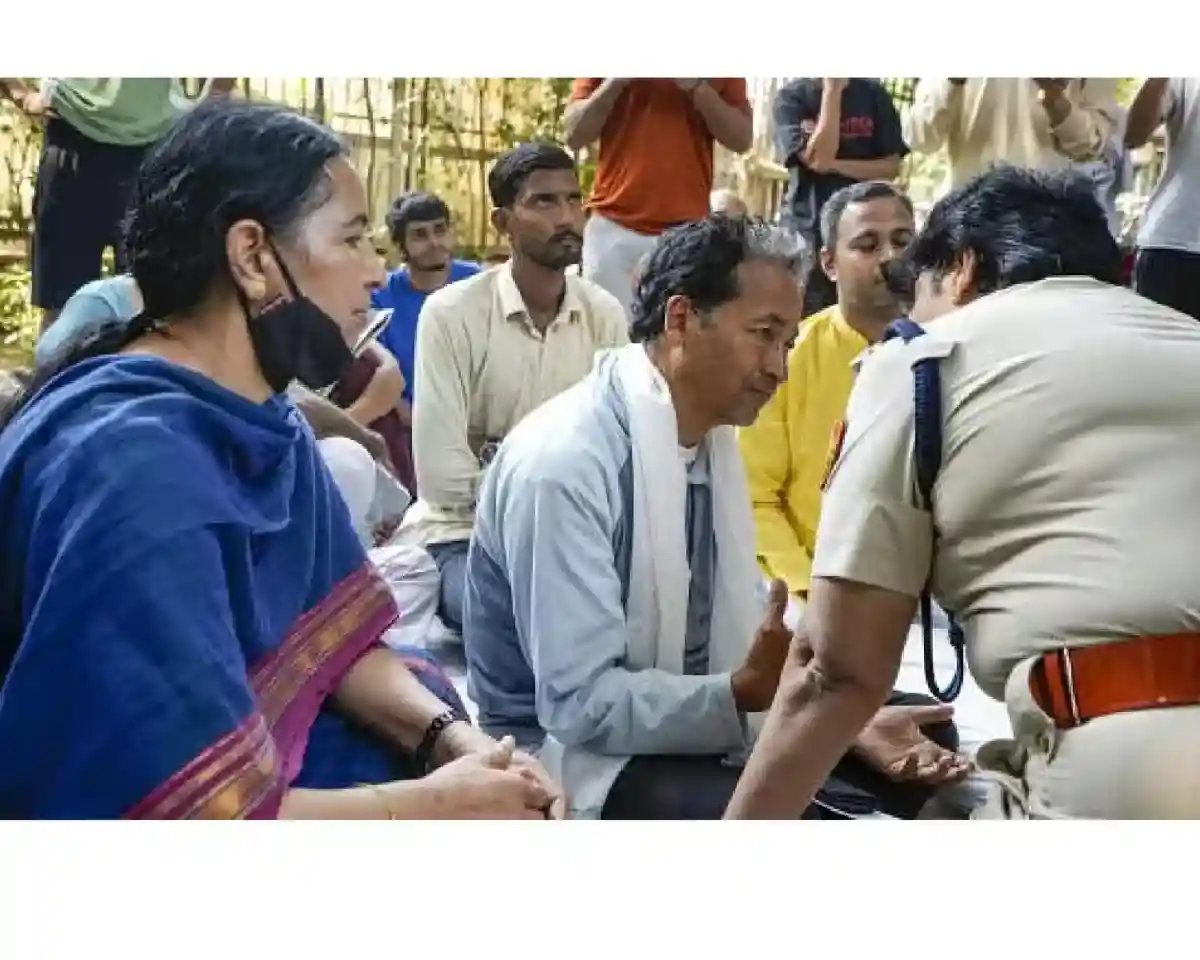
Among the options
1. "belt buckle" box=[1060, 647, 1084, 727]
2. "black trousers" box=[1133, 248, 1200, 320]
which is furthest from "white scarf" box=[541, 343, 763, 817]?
"black trousers" box=[1133, 248, 1200, 320]

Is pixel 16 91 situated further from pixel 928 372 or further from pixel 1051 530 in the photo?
pixel 1051 530

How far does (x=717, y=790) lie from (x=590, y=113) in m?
0.74

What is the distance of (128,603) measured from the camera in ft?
3.61

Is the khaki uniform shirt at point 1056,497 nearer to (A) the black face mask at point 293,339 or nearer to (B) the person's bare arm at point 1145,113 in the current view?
(B) the person's bare arm at point 1145,113

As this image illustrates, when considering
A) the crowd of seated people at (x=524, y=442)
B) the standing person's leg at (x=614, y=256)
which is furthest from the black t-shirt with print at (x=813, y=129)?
the standing person's leg at (x=614, y=256)

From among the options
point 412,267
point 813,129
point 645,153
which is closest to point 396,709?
point 412,267

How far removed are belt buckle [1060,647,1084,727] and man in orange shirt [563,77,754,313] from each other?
0.61 metres

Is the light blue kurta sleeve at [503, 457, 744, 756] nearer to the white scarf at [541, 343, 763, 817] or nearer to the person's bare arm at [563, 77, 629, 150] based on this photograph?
the white scarf at [541, 343, 763, 817]

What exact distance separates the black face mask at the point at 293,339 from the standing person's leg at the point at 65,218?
0.22 m

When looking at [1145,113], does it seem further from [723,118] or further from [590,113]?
[590,113]

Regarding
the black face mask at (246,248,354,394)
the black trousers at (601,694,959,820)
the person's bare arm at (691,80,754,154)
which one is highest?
the person's bare arm at (691,80,754,154)

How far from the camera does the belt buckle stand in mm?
1280
